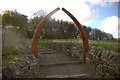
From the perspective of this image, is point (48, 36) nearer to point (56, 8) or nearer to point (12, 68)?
point (56, 8)

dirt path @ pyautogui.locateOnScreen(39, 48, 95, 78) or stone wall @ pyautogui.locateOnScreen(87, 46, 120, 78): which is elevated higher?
stone wall @ pyautogui.locateOnScreen(87, 46, 120, 78)

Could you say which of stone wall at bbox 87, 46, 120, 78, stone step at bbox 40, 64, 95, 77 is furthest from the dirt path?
stone wall at bbox 87, 46, 120, 78

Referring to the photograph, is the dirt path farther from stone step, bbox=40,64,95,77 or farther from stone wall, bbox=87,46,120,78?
stone wall, bbox=87,46,120,78

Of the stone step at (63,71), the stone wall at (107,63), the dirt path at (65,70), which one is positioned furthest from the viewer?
the stone step at (63,71)

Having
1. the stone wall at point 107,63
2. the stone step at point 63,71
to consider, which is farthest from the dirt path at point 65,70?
the stone wall at point 107,63

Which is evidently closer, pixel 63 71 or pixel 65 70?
pixel 63 71

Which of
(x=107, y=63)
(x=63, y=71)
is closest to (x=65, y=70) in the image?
(x=63, y=71)

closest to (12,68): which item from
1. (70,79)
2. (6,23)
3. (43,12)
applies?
(70,79)

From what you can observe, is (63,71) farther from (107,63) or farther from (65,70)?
(107,63)

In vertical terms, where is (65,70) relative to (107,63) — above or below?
below

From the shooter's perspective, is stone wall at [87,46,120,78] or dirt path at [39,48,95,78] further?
dirt path at [39,48,95,78]

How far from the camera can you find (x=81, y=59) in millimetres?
6336

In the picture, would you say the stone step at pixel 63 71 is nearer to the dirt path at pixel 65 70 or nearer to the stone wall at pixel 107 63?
the dirt path at pixel 65 70

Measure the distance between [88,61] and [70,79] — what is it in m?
2.22
